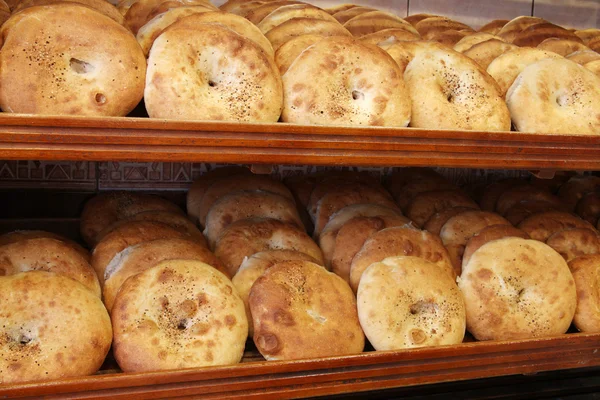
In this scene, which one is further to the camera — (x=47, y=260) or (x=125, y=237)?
(x=125, y=237)

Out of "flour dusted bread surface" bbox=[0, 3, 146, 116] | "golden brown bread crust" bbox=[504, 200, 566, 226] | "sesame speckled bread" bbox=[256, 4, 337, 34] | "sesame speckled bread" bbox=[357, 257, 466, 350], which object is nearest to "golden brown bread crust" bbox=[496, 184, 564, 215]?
"golden brown bread crust" bbox=[504, 200, 566, 226]

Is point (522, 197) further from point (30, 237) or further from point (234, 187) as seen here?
point (30, 237)

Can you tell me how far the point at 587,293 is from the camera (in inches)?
75.5

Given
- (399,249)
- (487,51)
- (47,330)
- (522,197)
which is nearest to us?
(47,330)

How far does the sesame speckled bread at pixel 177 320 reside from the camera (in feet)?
4.75

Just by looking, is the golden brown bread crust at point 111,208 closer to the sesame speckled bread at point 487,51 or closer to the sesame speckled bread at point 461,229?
the sesame speckled bread at point 461,229

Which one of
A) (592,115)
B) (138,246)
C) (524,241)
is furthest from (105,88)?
(592,115)

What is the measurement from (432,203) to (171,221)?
0.90 metres

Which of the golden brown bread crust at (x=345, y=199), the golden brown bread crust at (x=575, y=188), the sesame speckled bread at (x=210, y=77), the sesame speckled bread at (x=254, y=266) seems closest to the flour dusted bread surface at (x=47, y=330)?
the sesame speckled bread at (x=254, y=266)

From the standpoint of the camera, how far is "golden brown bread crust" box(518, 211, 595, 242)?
6.98ft

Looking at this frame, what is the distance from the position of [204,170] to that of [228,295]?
3.10ft

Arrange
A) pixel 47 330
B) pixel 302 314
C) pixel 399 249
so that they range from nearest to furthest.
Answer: pixel 47 330, pixel 302 314, pixel 399 249

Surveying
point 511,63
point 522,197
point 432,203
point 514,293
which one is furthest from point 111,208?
point 522,197

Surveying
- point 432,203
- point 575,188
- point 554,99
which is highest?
point 554,99
